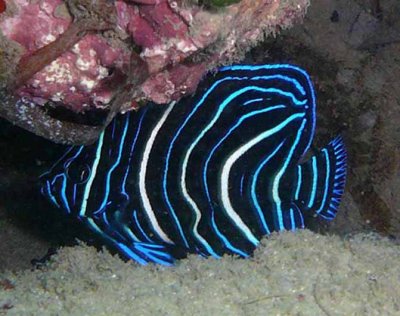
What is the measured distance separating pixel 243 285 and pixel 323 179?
193cm

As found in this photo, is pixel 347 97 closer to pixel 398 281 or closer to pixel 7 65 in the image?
pixel 398 281

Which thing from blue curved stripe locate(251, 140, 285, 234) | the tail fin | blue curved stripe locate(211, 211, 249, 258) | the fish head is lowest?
the fish head

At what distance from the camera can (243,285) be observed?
7.61ft

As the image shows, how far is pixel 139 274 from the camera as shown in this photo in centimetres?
261

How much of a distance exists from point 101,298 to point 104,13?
4.29 feet

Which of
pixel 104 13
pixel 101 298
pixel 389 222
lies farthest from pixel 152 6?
pixel 389 222

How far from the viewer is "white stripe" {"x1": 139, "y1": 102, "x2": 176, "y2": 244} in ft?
11.5

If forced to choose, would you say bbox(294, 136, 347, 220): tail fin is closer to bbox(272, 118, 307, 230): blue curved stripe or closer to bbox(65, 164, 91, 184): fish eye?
bbox(272, 118, 307, 230): blue curved stripe

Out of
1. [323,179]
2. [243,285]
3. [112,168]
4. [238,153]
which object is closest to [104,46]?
[243,285]

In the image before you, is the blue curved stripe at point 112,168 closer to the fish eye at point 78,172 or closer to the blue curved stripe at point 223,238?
the fish eye at point 78,172

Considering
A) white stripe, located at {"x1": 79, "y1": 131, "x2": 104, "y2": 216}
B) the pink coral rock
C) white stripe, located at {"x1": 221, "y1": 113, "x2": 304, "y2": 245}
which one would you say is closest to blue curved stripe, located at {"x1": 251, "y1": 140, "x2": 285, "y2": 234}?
white stripe, located at {"x1": 221, "y1": 113, "x2": 304, "y2": 245}

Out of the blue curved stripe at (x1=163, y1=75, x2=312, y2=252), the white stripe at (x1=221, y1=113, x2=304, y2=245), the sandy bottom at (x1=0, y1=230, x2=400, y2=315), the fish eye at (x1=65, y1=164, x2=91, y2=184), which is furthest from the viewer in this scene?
the white stripe at (x1=221, y1=113, x2=304, y2=245)

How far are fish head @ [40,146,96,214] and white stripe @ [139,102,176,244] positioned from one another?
0.37 meters

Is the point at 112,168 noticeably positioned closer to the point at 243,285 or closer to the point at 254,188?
the point at 254,188
